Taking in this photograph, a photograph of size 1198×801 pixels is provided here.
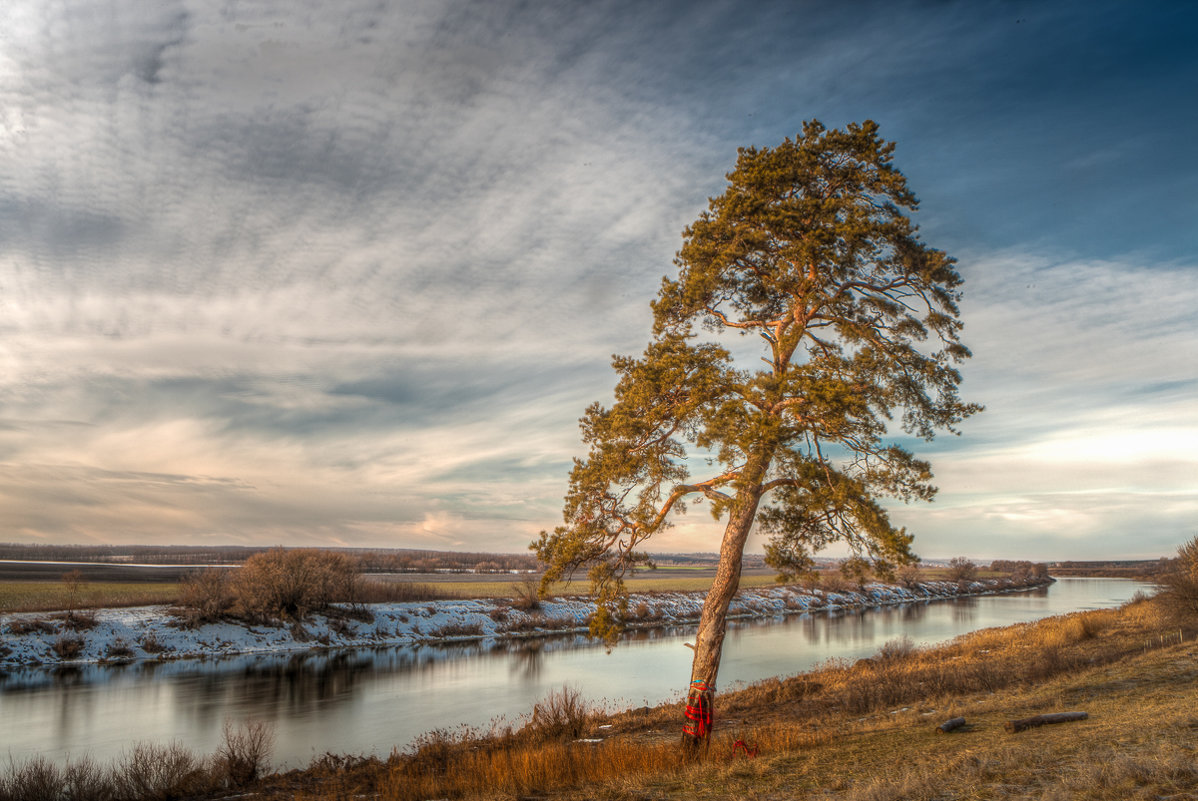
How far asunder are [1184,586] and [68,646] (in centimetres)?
4686

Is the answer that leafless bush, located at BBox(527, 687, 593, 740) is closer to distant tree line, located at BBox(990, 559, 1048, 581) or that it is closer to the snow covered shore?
the snow covered shore

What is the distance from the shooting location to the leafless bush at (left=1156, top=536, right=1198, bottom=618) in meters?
25.7

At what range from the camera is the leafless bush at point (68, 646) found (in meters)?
30.5

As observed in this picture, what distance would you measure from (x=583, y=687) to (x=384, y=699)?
24.8 ft

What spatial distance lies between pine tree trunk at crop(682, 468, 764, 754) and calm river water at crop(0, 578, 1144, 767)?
10038mm

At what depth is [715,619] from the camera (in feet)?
39.5

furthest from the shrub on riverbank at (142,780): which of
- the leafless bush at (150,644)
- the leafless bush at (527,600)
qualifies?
the leafless bush at (527,600)

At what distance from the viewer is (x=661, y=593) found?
65312 millimetres

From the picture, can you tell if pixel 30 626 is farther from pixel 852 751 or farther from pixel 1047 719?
pixel 1047 719

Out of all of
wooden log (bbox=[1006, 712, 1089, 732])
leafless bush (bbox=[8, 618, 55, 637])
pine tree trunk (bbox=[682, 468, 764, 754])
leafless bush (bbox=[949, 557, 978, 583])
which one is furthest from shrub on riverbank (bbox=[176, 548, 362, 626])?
leafless bush (bbox=[949, 557, 978, 583])

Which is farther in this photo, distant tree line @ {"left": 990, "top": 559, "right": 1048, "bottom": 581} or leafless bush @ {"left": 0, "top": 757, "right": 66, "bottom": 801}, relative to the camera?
distant tree line @ {"left": 990, "top": 559, "right": 1048, "bottom": 581}

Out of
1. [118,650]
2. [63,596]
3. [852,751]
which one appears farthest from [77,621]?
[852,751]

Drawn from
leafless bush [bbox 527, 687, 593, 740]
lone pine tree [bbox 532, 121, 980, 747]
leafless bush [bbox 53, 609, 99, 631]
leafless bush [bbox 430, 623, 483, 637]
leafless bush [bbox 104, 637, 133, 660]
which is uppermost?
lone pine tree [bbox 532, 121, 980, 747]

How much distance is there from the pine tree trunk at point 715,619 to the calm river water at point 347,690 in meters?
10.0
